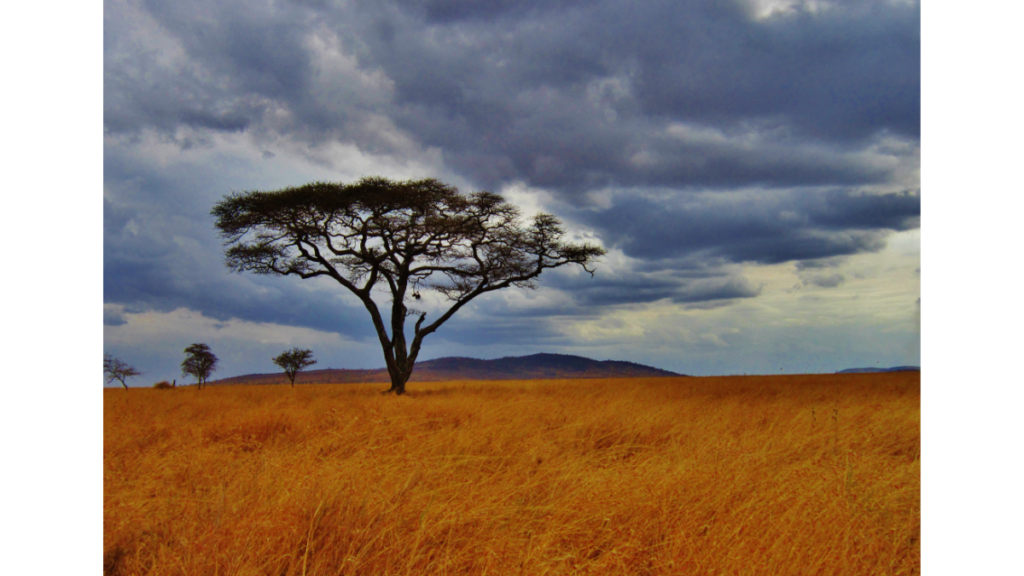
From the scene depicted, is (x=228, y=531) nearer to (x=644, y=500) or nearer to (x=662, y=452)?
(x=644, y=500)

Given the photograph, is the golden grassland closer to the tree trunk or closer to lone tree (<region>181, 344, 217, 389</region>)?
the tree trunk

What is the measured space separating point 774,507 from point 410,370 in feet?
47.2

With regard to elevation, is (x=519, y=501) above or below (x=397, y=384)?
above

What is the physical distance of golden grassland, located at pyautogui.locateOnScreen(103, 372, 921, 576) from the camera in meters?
2.81

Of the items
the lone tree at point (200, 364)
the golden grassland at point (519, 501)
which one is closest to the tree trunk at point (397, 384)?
the golden grassland at point (519, 501)

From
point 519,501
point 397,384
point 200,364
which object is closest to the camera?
point 519,501

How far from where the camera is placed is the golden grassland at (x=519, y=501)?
2814 millimetres

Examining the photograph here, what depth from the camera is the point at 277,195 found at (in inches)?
650

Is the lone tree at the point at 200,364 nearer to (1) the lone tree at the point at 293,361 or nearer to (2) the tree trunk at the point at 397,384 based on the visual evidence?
(1) the lone tree at the point at 293,361

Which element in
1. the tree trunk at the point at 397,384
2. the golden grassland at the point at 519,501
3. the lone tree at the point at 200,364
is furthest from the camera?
the lone tree at the point at 200,364

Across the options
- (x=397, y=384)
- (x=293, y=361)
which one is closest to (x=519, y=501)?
(x=397, y=384)

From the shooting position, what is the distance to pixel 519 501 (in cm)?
365

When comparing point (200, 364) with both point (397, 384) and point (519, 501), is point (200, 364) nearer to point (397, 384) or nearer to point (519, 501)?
point (397, 384)

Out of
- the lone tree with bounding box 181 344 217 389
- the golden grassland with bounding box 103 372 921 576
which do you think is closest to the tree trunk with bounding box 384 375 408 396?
the golden grassland with bounding box 103 372 921 576
